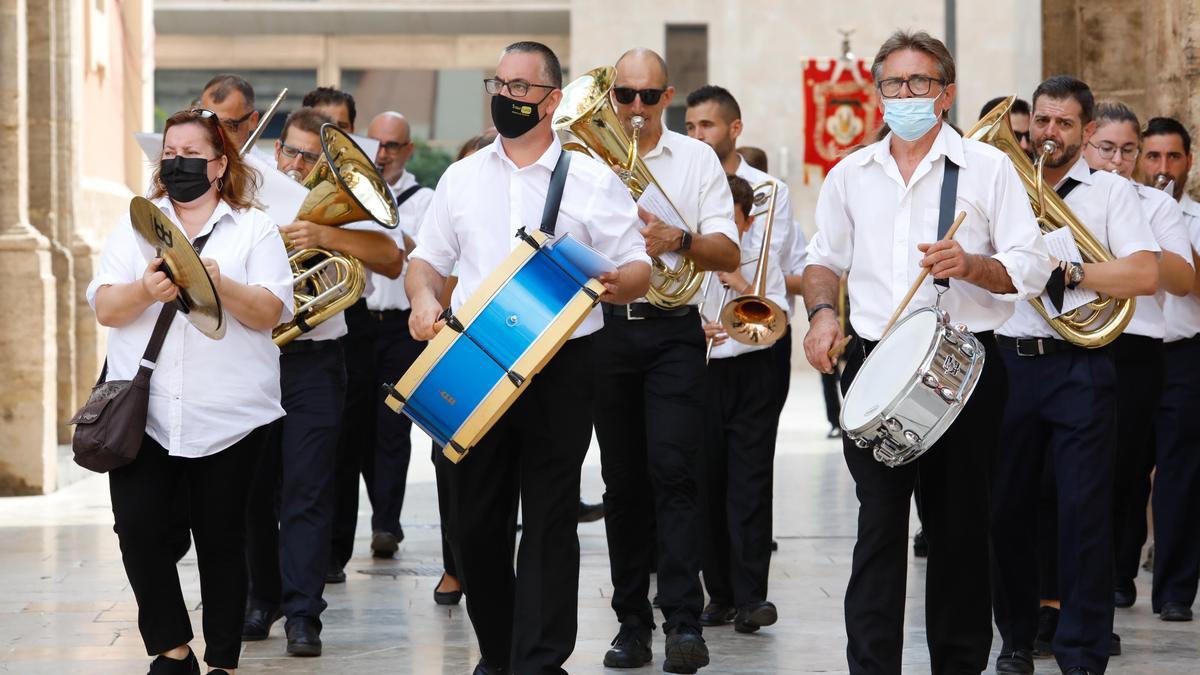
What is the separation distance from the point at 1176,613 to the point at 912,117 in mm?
3197

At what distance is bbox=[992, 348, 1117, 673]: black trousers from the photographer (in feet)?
20.7

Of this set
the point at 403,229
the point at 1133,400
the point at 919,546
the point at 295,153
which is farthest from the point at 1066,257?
the point at 403,229

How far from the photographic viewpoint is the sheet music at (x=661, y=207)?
663 cm

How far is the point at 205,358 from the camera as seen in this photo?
18.7 feet

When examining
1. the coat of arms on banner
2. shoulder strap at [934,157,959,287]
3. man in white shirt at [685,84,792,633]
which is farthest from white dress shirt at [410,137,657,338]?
the coat of arms on banner

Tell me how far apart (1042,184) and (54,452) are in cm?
777

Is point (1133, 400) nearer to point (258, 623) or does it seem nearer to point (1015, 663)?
point (1015, 663)

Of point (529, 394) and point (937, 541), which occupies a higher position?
point (529, 394)

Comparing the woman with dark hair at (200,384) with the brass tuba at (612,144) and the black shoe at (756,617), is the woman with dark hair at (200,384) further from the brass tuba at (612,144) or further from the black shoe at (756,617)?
the black shoe at (756,617)

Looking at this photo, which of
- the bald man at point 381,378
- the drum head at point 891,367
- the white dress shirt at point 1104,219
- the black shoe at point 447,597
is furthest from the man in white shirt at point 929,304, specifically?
the bald man at point 381,378

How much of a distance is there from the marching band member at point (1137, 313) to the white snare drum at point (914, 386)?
212cm

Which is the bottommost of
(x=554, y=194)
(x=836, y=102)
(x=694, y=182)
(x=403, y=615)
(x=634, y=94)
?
(x=403, y=615)

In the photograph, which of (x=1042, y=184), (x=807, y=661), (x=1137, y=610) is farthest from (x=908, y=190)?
(x=1137, y=610)

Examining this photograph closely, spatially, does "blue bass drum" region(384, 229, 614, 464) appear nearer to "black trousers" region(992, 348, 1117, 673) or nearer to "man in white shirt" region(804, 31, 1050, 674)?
"man in white shirt" region(804, 31, 1050, 674)
